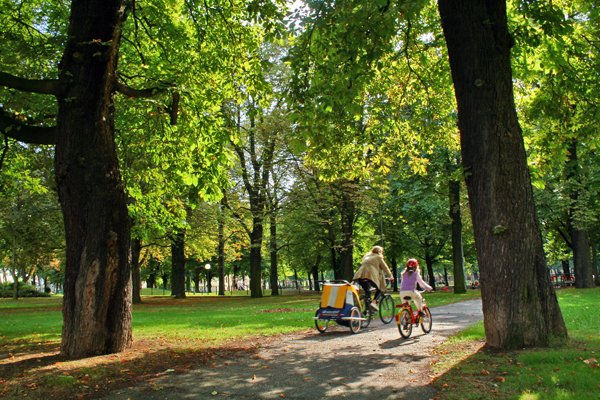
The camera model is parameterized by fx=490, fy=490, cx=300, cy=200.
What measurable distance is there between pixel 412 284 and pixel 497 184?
3.86 meters

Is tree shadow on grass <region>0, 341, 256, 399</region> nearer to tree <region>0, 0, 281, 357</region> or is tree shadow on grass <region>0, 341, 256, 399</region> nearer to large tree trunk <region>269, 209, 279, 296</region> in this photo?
tree <region>0, 0, 281, 357</region>

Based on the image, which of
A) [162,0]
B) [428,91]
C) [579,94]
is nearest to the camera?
[579,94]

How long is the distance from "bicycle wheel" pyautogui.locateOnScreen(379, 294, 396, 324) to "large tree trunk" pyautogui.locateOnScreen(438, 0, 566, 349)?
5.35 metres

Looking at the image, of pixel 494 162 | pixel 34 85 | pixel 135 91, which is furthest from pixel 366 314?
pixel 34 85

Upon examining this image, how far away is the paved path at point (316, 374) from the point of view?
578 centimetres

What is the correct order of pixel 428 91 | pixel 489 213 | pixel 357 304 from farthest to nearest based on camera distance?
1. pixel 428 91
2. pixel 357 304
3. pixel 489 213

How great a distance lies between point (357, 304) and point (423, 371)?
438 centimetres

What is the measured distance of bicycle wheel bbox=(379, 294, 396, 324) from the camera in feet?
41.1

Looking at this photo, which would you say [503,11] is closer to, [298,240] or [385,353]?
[385,353]

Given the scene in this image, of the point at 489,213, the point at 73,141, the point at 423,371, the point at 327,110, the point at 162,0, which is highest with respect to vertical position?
the point at 162,0

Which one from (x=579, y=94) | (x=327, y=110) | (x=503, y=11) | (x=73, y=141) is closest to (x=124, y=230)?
(x=73, y=141)

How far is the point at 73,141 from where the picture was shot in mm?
8117

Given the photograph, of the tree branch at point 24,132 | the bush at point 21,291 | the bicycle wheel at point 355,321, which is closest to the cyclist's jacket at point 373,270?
the bicycle wheel at point 355,321

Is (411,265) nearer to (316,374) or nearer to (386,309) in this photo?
(386,309)
